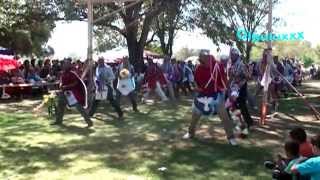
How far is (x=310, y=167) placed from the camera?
215 inches

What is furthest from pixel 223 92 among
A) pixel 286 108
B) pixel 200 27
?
pixel 200 27

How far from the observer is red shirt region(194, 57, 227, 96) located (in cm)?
1173

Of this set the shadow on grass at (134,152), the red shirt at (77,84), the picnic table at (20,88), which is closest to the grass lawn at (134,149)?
the shadow on grass at (134,152)

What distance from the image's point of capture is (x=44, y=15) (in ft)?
100

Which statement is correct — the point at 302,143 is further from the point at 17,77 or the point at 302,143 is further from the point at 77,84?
the point at 17,77

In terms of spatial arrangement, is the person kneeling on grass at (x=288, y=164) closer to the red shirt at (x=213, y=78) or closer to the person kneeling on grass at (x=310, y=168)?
the person kneeling on grass at (x=310, y=168)

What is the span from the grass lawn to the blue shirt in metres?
3.60

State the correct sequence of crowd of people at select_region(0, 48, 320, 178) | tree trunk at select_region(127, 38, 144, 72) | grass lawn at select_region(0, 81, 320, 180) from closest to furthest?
crowd of people at select_region(0, 48, 320, 178) < grass lawn at select_region(0, 81, 320, 180) < tree trunk at select_region(127, 38, 144, 72)

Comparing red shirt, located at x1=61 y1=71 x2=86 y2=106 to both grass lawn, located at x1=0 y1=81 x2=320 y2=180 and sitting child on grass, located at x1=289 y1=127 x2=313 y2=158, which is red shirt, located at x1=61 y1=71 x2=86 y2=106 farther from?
sitting child on grass, located at x1=289 y1=127 x2=313 y2=158

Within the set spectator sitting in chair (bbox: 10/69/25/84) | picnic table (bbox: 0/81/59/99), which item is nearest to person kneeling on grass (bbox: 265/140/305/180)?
picnic table (bbox: 0/81/59/99)

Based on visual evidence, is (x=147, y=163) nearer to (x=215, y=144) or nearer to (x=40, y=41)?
(x=215, y=144)

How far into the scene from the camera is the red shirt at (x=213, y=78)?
38.5ft

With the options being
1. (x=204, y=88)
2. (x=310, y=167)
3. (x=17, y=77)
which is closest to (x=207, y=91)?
(x=204, y=88)

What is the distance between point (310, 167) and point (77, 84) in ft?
32.6
